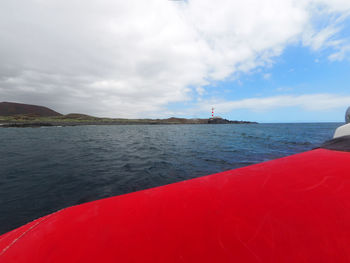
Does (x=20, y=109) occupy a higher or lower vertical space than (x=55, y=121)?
higher

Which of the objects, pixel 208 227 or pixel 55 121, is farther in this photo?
pixel 55 121

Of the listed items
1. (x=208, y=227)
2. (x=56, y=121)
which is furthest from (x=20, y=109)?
(x=208, y=227)

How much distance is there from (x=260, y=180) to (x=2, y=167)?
32.8ft

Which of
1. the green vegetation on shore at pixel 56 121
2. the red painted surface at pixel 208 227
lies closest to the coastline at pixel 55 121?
the green vegetation on shore at pixel 56 121

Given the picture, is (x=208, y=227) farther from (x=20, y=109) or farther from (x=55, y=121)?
(x=20, y=109)

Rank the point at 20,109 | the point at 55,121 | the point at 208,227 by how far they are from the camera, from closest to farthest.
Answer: the point at 208,227 → the point at 55,121 → the point at 20,109

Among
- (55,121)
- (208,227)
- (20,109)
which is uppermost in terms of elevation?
(20,109)

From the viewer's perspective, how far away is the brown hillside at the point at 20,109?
141 m

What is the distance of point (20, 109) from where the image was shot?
15238cm

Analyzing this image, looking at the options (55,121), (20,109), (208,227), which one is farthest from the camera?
(20,109)

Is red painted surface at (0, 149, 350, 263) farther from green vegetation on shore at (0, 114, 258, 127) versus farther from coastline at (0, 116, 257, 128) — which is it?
green vegetation on shore at (0, 114, 258, 127)

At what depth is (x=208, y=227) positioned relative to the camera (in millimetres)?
1116

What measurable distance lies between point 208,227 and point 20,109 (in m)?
235

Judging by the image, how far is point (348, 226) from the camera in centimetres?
101
